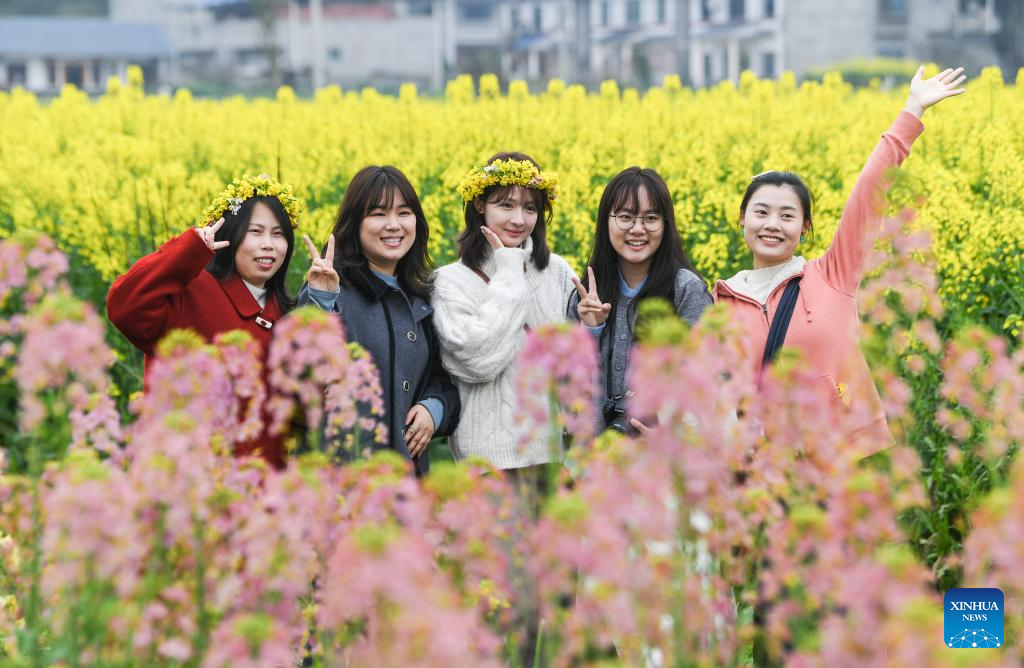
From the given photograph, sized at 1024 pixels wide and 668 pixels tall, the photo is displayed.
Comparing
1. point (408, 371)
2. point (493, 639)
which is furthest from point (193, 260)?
point (493, 639)

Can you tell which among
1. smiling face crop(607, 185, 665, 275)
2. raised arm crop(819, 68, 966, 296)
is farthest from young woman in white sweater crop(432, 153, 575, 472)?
raised arm crop(819, 68, 966, 296)

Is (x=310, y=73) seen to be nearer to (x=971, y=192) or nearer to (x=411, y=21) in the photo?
(x=411, y=21)

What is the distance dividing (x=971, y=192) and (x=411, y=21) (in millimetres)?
58427

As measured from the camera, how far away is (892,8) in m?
49.1

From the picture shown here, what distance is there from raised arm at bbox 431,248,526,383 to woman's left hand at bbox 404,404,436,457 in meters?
0.21

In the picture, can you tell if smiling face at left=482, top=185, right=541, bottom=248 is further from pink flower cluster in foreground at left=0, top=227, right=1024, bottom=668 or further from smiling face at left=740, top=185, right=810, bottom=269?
pink flower cluster in foreground at left=0, top=227, right=1024, bottom=668

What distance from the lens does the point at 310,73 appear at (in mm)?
50781

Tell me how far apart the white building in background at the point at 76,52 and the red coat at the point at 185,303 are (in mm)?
58740

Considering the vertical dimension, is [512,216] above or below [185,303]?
above

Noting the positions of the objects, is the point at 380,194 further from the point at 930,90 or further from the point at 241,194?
the point at 930,90

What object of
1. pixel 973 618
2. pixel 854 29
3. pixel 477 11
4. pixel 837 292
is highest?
pixel 477 11

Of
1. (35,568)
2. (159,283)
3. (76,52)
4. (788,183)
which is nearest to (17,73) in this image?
(76,52)

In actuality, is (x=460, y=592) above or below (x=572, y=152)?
below

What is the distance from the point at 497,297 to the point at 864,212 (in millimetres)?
1117
